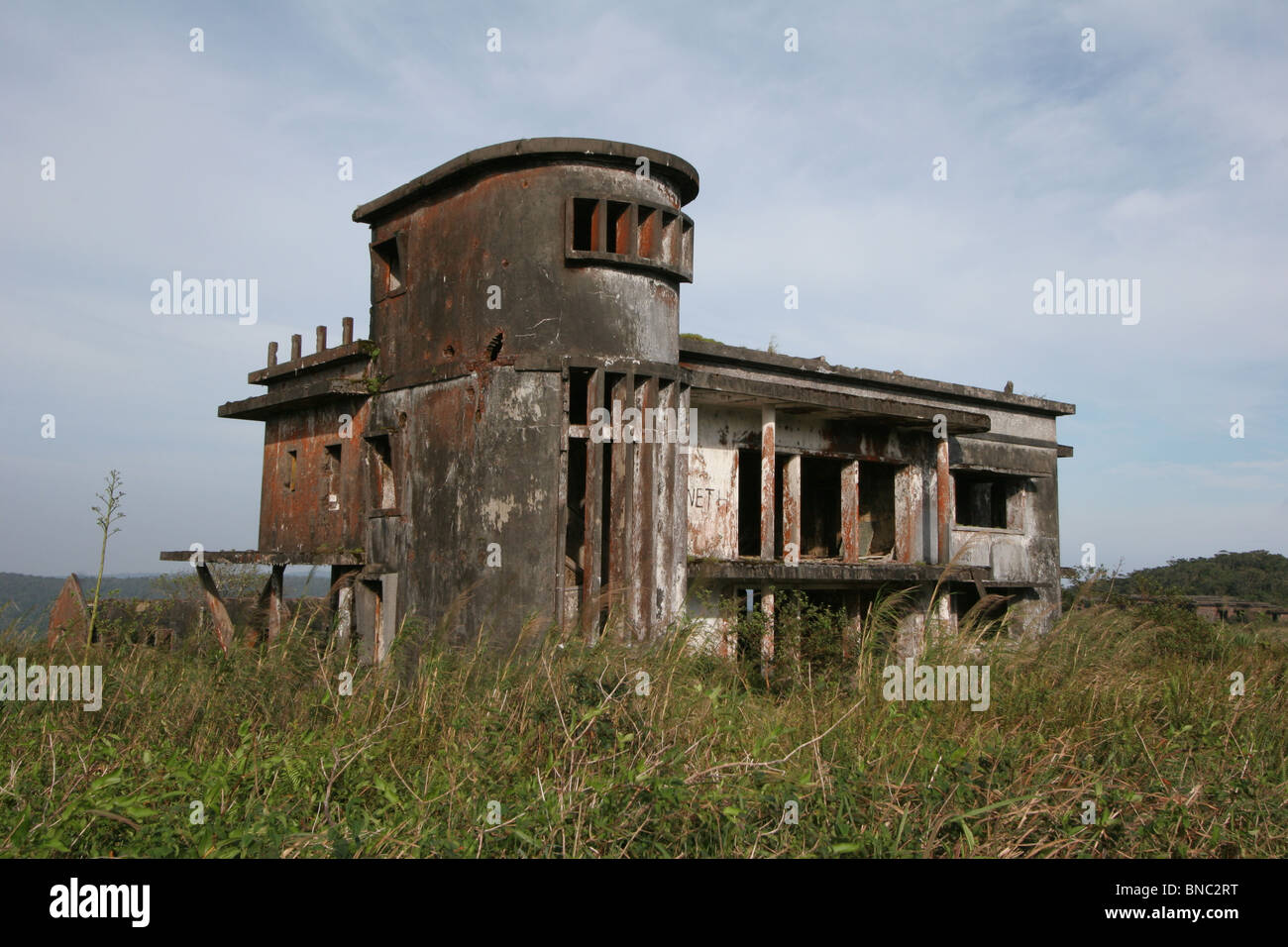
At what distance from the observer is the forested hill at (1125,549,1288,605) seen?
3656 centimetres

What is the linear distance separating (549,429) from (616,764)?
6.20 m

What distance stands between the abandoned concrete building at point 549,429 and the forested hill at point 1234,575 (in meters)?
25.6

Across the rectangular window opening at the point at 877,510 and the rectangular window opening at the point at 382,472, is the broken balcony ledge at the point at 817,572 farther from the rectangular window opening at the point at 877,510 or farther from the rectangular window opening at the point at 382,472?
the rectangular window opening at the point at 382,472

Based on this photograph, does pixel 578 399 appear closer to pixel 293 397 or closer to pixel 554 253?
pixel 554 253

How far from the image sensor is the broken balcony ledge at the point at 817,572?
1272 centimetres

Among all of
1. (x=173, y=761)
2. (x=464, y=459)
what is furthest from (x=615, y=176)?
(x=173, y=761)

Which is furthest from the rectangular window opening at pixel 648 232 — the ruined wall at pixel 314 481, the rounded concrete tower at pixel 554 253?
the ruined wall at pixel 314 481

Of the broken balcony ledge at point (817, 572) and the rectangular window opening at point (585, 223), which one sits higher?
the rectangular window opening at point (585, 223)

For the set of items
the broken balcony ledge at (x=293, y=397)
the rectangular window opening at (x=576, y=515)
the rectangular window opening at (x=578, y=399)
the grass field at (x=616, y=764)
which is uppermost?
the broken balcony ledge at (x=293, y=397)

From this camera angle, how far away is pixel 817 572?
45.4ft

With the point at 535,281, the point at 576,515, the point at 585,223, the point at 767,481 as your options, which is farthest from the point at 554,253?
the point at 767,481

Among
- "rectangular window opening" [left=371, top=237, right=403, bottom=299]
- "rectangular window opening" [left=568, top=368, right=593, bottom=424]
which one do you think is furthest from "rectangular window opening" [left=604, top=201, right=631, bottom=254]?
"rectangular window opening" [left=371, top=237, right=403, bottom=299]

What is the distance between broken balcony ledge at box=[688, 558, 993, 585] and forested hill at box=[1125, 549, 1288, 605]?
2306 centimetres
